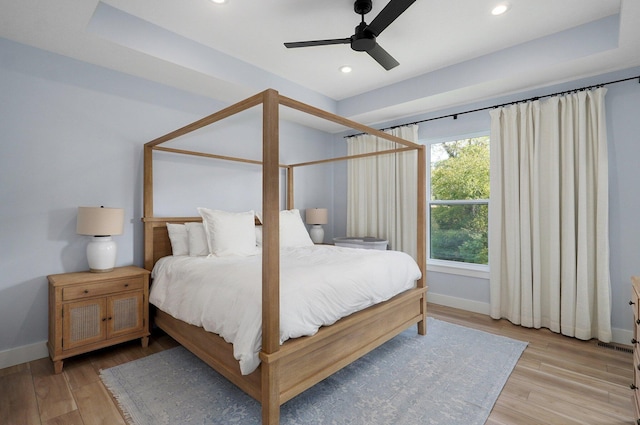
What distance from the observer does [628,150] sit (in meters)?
2.71

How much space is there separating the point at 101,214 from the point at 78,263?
0.55 m

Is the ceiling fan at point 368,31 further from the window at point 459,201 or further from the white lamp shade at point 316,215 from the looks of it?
the white lamp shade at point 316,215

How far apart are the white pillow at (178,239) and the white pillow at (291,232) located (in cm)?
97

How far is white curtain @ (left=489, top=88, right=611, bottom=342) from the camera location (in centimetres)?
278

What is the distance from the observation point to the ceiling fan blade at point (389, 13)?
183cm

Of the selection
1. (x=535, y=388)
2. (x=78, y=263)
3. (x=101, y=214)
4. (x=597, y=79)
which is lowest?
(x=535, y=388)

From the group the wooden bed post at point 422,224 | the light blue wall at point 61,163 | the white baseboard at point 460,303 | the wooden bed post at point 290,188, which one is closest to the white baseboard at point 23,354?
the light blue wall at point 61,163

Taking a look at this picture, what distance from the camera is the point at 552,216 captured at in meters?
2.97

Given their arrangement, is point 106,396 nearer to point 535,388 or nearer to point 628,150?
point 535,388

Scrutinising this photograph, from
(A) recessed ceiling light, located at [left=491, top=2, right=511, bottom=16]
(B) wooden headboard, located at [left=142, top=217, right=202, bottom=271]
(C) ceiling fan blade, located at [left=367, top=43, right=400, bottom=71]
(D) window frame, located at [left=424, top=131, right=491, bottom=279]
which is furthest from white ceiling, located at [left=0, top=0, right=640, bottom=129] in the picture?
(B) wooden headboard, located at [left=142, top=217, right=202, bottom=271]

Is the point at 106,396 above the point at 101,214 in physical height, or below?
below

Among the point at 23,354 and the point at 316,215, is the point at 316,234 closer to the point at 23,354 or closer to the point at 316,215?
the point at 316,215

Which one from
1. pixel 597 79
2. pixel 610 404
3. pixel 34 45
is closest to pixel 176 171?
pixel 34 45

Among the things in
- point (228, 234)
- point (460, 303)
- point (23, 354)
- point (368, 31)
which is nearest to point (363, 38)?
point (368, 31)
